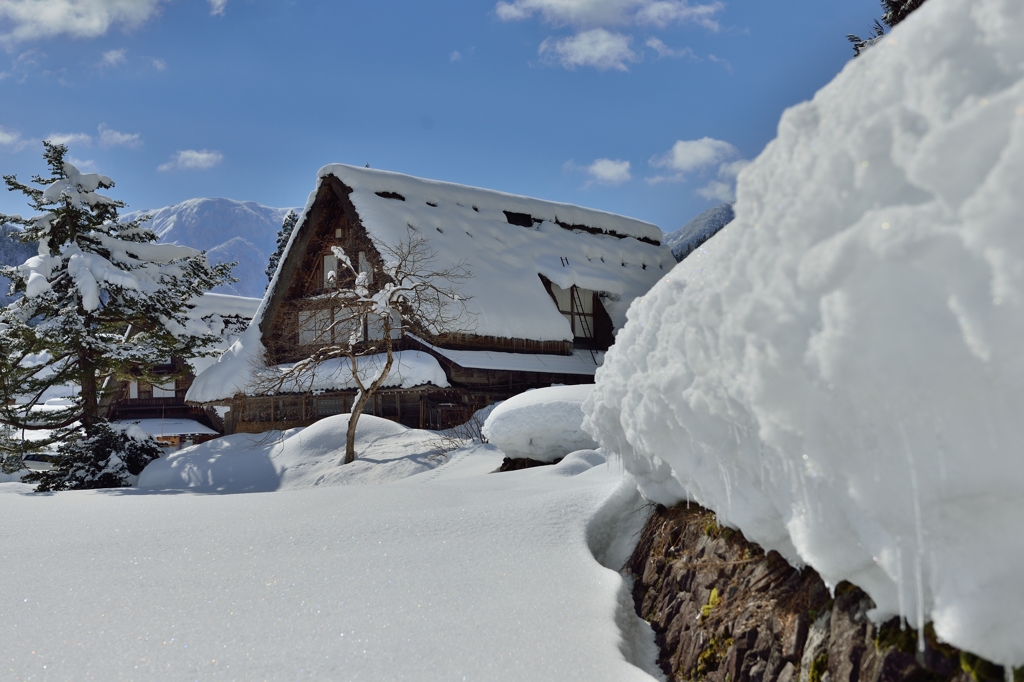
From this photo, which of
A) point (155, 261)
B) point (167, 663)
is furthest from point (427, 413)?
point (167, 663)

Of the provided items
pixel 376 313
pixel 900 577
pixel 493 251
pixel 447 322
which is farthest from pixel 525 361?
pixel 900 577

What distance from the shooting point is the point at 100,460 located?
1243 cm

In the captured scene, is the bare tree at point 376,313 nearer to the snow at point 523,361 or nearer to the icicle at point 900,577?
the snow at point 523,361

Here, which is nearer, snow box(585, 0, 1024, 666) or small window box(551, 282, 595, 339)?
snow box(585, 0, 1024, 666)

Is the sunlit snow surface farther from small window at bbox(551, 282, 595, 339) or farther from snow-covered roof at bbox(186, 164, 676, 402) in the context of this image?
small window at bbox(551, 282, 595, 339)

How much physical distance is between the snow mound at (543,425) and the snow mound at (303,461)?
2.52 meters

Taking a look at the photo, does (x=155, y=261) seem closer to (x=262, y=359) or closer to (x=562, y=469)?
(x=262, y=359)

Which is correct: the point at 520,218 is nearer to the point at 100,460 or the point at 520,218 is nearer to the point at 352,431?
the point at 352,431

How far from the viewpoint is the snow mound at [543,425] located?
802 cm

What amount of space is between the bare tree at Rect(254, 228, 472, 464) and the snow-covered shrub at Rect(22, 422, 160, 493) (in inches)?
94.9

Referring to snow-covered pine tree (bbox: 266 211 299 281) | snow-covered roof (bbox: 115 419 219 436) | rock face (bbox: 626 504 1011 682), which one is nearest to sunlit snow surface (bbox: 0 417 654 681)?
rock face (bbox: 626 504 1011 682)

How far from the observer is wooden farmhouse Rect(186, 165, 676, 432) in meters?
15.6

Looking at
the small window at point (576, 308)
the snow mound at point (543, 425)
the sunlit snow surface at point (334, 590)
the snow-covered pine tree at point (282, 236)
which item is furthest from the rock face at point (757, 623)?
the snow-covered pine tree at point (282, 236)

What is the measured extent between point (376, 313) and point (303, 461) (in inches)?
109
